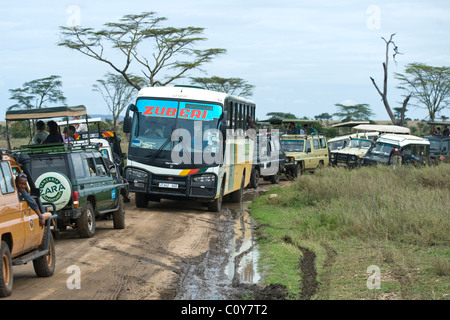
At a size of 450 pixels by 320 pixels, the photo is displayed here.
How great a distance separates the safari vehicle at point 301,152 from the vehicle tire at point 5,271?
861 inches

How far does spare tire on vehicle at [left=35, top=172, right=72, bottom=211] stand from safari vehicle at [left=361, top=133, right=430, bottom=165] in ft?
59.6

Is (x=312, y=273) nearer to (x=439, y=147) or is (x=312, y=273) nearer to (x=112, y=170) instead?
(x=112, y=170)

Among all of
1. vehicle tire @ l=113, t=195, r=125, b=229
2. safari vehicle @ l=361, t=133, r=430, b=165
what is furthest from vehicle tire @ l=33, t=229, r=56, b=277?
safari vehicle @ l=361, t=133, r=430, b=165

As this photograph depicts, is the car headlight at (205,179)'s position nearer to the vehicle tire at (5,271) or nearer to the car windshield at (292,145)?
the vehicle tire at (5,271)

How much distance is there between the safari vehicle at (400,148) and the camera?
28000 mm

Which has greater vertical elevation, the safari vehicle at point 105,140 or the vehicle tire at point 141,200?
the safari vehicle at point 105,140

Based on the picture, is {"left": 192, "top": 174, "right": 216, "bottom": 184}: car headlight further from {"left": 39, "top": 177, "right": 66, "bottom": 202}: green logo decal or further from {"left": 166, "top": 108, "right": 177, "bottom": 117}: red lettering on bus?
{"left": 39, "top": 177, "right": 66, "bottom": 202}: green logo decal

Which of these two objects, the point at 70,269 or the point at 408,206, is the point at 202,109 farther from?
the point at 70,269

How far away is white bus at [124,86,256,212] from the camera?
1811cm

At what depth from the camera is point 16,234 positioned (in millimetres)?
8250

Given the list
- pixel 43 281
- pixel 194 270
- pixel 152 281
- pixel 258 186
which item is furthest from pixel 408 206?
pixel 258 186
